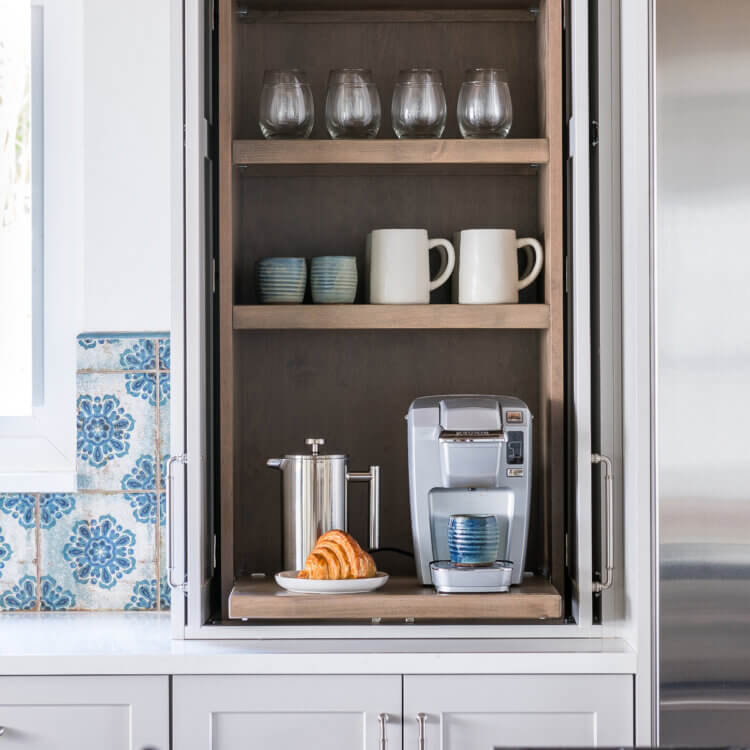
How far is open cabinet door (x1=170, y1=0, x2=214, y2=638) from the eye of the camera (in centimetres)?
183

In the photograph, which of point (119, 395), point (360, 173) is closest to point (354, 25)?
point (360, 173)

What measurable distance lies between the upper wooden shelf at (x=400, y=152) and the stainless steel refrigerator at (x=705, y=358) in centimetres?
30

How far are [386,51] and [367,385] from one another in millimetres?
731

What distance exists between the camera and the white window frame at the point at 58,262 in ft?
7.57

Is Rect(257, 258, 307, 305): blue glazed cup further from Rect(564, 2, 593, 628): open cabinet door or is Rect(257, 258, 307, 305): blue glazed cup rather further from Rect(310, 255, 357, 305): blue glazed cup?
Rect(564, 2, 593, 628): open cabinet door

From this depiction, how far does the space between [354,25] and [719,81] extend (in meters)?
0.85

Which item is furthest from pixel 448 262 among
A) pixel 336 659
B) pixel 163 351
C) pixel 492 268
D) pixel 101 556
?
pixel 101 556

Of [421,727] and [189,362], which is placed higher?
[189,362]

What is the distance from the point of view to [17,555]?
2.28 m

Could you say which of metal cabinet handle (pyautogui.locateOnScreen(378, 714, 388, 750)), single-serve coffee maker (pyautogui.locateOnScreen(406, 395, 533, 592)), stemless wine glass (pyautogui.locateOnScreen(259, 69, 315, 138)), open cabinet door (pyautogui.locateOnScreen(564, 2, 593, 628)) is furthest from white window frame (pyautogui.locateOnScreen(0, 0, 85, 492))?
open cabinet door (pyautogui.locateOnScreen(564, 2, 593, 628))

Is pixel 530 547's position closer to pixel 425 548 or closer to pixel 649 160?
pixel 425 548

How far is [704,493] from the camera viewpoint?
1.72 metres

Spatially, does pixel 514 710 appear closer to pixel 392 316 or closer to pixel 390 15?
pixel 392 316

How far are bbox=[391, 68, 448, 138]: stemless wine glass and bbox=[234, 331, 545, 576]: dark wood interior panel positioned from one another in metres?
0.45
